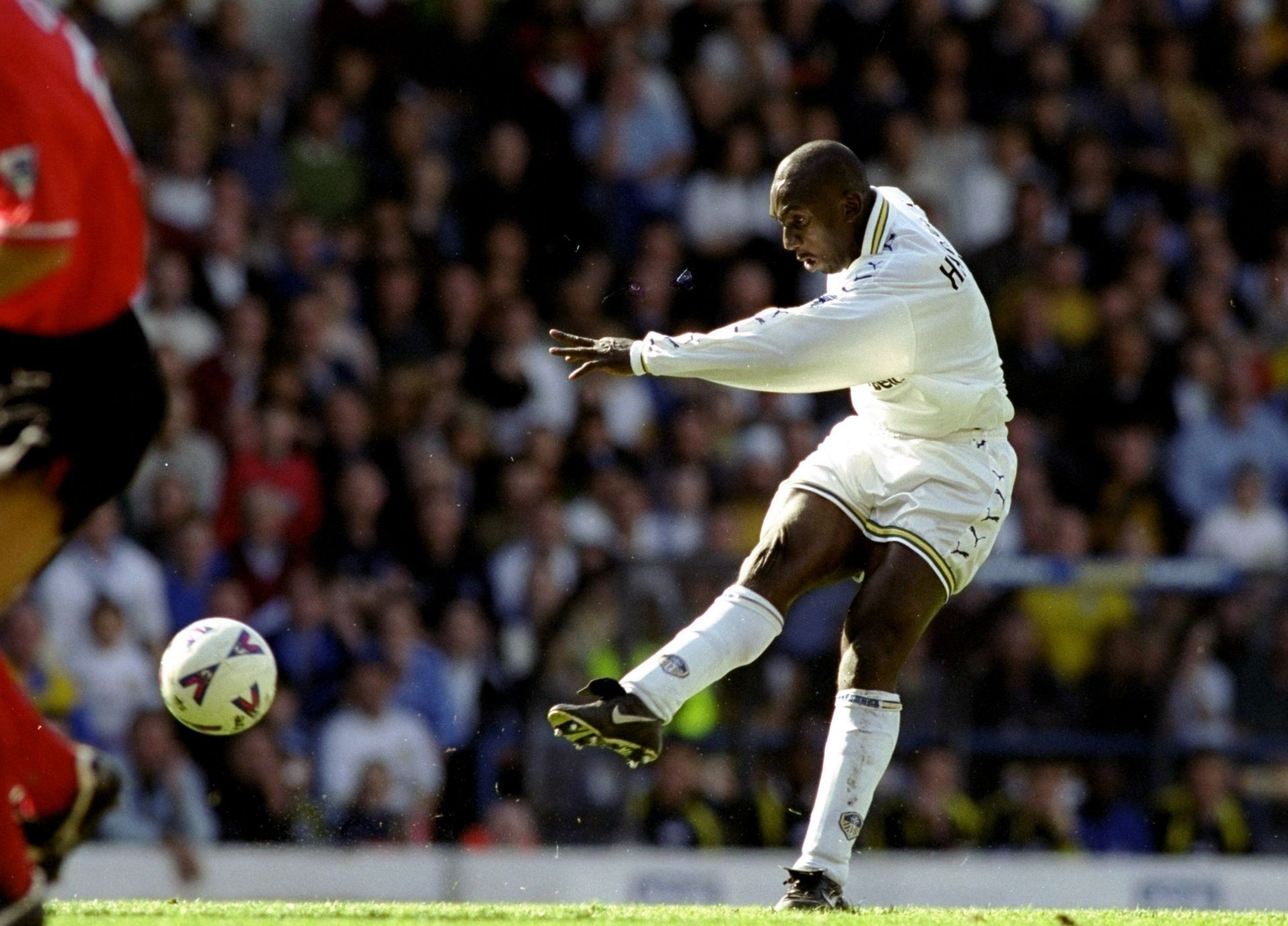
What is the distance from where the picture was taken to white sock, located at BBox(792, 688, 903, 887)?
22.3 ft

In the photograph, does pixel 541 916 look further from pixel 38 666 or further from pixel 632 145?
pixel 632 145

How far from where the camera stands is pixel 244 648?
741 cm

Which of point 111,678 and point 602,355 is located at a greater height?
point 602,355

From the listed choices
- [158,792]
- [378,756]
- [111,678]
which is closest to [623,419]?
[378,756]

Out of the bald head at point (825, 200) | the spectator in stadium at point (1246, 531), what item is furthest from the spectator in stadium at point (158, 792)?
the spectator in stadium at point (1246, 531)

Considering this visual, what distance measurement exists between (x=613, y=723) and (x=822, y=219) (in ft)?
6.34

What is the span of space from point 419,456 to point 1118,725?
436 cm

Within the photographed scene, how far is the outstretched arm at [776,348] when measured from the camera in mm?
6742

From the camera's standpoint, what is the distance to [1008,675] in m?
11.4

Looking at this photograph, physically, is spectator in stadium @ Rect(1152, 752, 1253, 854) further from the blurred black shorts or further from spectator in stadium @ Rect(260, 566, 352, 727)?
the blurred black shorts

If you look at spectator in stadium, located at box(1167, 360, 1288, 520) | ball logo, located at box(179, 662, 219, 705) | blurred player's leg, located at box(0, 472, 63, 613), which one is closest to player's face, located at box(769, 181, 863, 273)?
ball logo, located at box(179, 662, 219, 705)

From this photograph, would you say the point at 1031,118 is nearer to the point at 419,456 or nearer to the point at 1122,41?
the point at 1122,41

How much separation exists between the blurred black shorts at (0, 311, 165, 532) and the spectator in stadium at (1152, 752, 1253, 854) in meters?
7.77

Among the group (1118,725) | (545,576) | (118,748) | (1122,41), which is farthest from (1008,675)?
(1122,41)
